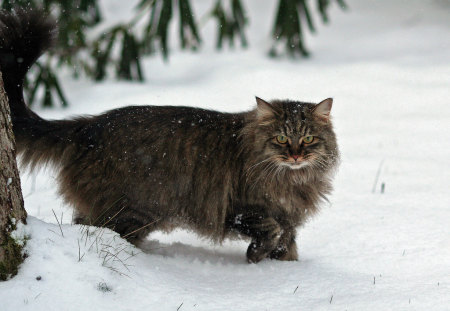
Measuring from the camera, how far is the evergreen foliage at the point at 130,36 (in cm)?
645

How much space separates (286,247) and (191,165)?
0.82 m

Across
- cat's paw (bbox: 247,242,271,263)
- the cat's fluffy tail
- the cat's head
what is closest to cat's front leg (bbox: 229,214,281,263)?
cat's paw (bbox: 247,242,271,263)

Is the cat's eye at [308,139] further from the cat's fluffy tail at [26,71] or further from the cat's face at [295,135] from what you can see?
the cat's fluffy tail at [26,71]

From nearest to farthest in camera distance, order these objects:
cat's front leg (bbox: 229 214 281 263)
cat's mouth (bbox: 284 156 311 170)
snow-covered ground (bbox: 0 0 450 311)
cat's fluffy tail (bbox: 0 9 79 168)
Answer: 1. snow-covered ground (bbox: 0 0 450 311)
2. cat's fluffy tail (bbox: 0 9 79 168)
3. cat's mouth (bbox: 284 156 311 170)
4. cat's front leg (bbox: 229 214 281 263)

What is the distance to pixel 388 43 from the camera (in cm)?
860

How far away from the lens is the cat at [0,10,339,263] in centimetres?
323

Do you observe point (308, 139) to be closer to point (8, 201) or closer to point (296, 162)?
point (296, 162)

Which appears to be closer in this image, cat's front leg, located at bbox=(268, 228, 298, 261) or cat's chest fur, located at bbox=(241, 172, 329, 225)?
cat's chest fur, located at bbox=(241, 172, 329, 225)

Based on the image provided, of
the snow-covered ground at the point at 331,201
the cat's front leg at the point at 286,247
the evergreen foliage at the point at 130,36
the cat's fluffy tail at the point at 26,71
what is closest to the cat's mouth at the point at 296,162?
the cat's front leg at the point at 286,247

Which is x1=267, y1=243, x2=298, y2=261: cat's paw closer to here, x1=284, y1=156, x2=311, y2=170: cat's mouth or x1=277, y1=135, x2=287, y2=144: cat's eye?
x1=284, y1=156, x2=311, y2=170: cat's mouth

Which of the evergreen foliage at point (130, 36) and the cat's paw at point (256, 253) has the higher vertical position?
the evergreen foliage at point (130, 36)

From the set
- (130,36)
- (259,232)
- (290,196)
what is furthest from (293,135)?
(130,36)

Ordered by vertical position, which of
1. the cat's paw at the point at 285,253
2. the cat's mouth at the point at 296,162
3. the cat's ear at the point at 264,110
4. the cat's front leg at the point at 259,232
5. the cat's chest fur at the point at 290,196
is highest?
the cat's ear at the point at 264,110

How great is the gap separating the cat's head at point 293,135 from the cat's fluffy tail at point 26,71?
1211 mm
